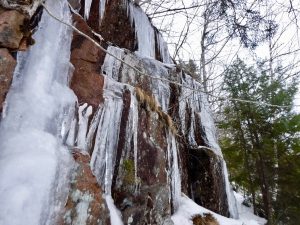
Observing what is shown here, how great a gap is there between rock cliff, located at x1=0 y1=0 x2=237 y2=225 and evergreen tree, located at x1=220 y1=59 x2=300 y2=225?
3.34m

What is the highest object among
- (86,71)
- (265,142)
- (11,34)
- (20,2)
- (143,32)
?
(143,32)

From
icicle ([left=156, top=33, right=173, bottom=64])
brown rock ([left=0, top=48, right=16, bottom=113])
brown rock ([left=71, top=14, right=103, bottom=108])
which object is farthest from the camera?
icicle ([left=156, top=33, right=173, bottom=64])

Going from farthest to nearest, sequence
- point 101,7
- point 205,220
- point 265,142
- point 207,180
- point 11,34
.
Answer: point 265,142
point 207,180
point 101,7
point 205,220
point 11,34

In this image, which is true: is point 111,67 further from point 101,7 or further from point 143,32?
point 143,32

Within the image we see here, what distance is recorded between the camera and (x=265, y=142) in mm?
7637

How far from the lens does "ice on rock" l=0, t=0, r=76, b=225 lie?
4.82ft

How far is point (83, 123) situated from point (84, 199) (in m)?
0.67

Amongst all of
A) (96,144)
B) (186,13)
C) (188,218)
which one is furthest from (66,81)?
(186,13)

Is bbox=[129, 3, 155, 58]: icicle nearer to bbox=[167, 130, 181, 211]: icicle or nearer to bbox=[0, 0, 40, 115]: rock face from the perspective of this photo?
bbox=[167, 130, 181, 211]: icicle

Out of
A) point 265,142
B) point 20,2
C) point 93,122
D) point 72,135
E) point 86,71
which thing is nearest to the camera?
point 20,2

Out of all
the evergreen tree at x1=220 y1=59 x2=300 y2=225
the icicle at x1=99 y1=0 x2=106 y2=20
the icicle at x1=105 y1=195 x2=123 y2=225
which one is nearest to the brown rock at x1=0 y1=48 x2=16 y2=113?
→ the icicle at x1=105 y1=195 x2=123 y2=225

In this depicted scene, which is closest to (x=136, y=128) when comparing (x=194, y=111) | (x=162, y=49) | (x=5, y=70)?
(x=5, y=70)

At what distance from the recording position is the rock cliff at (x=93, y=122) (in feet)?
5.61

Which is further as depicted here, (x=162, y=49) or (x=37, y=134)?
(x=162, y=49)
